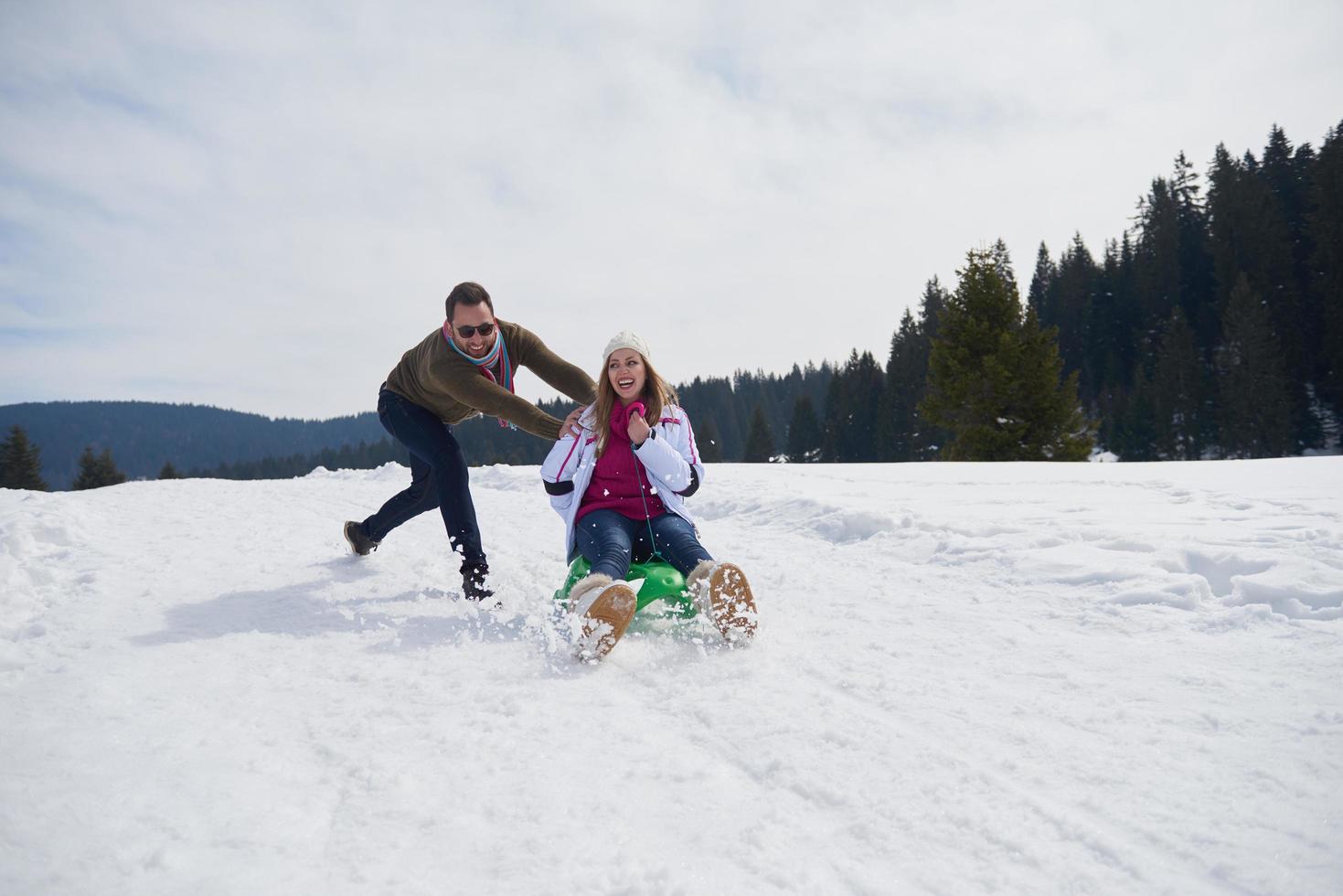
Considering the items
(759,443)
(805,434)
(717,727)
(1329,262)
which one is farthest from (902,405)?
(717,727)

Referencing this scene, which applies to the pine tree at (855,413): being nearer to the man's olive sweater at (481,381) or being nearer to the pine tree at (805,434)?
the pine tree at (805,434)

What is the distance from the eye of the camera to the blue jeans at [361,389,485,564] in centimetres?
439

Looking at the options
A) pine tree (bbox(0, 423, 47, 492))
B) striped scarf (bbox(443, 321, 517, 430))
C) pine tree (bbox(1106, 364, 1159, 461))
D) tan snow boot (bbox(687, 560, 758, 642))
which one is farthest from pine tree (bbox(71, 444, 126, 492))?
pine tree (bbox(1106, 364, 1159, 461))

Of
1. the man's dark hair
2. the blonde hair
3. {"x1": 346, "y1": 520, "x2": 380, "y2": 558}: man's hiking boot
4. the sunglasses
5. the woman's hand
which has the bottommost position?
{"x1": 346, "y1": 520, "x2": 380, "y2": 558}: man's hiking boot

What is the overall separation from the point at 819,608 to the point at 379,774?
2408mm

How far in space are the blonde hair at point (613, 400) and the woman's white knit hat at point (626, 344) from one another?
0.09 ft

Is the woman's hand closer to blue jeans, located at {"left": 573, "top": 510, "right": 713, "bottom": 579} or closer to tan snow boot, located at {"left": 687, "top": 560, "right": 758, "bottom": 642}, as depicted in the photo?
blue jeans, located at {"left": 573, "top": 510, "right": 713, "bottom": 579}

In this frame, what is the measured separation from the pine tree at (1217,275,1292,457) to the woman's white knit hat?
43.7 metres

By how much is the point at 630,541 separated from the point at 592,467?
1.68 ft

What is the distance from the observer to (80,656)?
122 inches

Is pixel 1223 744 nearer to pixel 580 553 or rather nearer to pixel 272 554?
pixel 580 553

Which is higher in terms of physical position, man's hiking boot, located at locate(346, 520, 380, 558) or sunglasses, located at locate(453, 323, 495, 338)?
sunglasses, located at locate(453, 323, 495, 338)

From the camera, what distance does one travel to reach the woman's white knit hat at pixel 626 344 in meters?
4.12

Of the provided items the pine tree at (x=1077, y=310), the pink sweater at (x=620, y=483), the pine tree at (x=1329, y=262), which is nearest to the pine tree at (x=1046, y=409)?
the pink sweater at (x=620, y=483)
